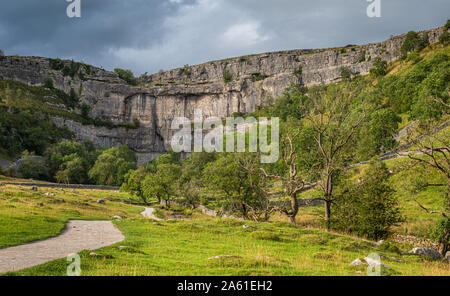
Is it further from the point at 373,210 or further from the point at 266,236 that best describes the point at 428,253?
the point at 266,236

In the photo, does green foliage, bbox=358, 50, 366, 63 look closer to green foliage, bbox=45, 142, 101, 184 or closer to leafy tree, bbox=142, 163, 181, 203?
leafy tree, bbox=142, 163, 181, 203

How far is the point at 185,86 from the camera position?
498ft

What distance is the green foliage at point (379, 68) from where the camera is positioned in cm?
11144

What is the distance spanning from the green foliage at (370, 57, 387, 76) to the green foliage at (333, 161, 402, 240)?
102 m

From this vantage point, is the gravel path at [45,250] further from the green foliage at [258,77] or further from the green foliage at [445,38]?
the green foliage at [258,77]

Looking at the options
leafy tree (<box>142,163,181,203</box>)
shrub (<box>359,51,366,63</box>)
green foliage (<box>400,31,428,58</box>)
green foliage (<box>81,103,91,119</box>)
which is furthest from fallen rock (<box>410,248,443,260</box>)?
green foliage (<box>81,103,91,119</box>)

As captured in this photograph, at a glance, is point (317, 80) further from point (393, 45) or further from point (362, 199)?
point (362, 199)

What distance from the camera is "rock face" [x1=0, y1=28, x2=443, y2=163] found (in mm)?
132000

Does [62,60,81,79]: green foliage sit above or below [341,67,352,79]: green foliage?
above

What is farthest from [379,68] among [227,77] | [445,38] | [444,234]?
[444,234]

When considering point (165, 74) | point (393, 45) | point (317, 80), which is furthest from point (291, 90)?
point (165, 74)

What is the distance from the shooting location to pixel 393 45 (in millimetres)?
124188

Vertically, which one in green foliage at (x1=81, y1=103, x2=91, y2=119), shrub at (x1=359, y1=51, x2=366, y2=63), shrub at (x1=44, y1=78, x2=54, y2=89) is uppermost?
shrub at (x1=359, y1=51, x2=366, y2=63)
